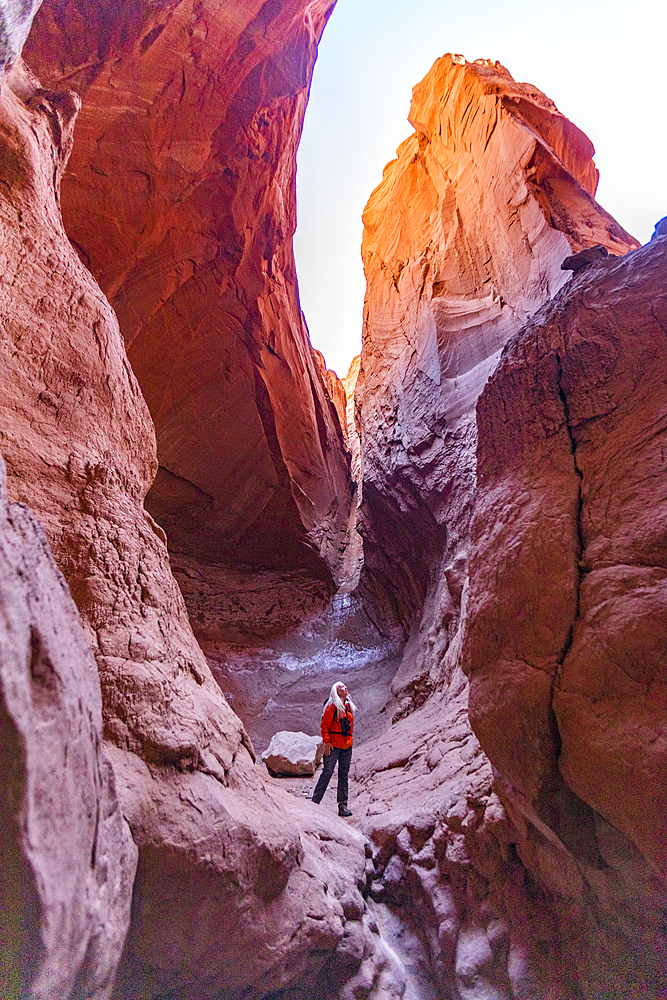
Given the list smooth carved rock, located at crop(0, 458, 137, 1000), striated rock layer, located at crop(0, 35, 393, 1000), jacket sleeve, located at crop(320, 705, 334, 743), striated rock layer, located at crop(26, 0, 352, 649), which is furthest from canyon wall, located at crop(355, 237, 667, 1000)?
striated rock layer, located at crop(26, 0, 352, 649)

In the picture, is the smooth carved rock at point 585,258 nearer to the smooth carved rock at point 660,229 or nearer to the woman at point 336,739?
the smooth carved rock at point 660,229

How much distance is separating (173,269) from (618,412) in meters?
8.00

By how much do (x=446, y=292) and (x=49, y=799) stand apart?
8398 millimetres

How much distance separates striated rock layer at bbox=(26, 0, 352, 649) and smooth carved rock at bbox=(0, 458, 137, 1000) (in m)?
7.82

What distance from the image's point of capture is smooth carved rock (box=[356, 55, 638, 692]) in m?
6.22

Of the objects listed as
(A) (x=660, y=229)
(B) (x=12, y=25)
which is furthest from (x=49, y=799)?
(A) (x=660, y=229)

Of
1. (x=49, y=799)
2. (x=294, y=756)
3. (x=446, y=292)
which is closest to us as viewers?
(x=49, y=799)

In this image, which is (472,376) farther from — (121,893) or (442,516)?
(121,893)

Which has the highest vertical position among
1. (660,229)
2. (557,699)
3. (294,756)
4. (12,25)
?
(12,25)

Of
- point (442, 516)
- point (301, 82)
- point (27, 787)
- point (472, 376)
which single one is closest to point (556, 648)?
point (27, 787)

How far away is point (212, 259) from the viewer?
28.7 ft

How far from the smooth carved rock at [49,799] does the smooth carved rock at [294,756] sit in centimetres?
461

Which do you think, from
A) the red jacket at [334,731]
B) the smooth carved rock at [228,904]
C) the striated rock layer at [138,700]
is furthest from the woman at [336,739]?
the smooth carved rock at [228,904]

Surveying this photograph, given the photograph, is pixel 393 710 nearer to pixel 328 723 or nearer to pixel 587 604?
pixel 328 723
